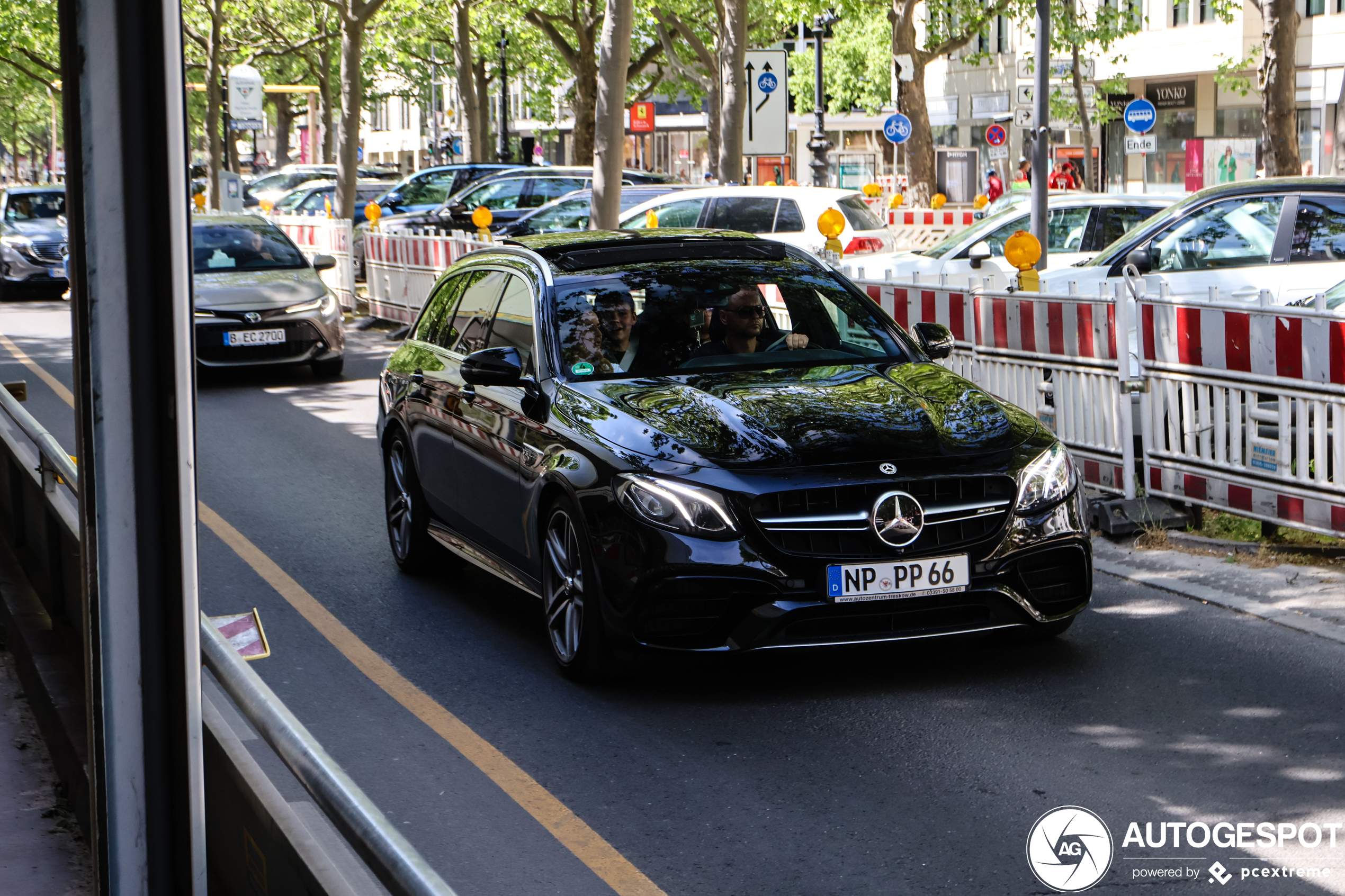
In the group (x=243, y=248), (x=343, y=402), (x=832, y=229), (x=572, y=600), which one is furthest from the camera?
(x=243, y=248)

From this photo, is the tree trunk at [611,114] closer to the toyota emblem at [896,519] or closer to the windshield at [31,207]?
the toyota emblem at [896,519]

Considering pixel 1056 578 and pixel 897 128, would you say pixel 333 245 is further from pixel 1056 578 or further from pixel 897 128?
pixel 1056 578

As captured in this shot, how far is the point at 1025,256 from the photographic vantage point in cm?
1057

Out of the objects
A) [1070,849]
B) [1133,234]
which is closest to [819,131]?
[1133,234]

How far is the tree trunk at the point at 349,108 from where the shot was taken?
2725cm

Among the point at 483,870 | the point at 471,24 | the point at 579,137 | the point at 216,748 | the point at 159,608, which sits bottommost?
the point at 483,870

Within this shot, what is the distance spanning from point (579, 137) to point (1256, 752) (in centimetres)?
3503

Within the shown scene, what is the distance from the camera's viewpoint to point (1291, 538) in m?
8.67

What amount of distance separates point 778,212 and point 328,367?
6.02 m

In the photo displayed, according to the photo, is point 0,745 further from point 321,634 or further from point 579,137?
point 579,137

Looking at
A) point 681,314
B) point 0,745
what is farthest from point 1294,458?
point 0,745

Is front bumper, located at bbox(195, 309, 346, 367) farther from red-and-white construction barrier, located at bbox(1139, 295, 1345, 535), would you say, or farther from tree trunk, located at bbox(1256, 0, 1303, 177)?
tree trunk, located at bbox(1256, 0, 1303, 177)

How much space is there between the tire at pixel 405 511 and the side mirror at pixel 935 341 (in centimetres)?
240

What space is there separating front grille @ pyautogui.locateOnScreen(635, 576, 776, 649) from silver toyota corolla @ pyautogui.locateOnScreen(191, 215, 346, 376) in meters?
10.7
